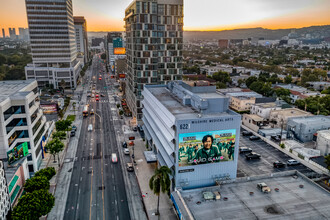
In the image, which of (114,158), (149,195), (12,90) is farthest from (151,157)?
(12,90)

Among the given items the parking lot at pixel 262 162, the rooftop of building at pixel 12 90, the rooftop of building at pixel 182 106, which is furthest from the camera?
the parking lot at pixel 262 162

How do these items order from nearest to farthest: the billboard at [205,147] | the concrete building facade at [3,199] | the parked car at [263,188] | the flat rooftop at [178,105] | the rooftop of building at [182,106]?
the concrete building facade at [3,199] → the parked car at [263,188] → the billboard at [205,147] → the rooftop of building at [182,106] → the flat rooftop at [178,105]

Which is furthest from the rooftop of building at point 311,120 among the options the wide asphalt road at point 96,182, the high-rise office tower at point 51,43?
the high-rise office tower at point 51,43

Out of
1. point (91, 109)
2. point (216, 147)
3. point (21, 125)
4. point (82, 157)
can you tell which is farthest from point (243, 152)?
point (91, 109)

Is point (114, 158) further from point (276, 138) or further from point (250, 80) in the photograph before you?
point (250, 80)

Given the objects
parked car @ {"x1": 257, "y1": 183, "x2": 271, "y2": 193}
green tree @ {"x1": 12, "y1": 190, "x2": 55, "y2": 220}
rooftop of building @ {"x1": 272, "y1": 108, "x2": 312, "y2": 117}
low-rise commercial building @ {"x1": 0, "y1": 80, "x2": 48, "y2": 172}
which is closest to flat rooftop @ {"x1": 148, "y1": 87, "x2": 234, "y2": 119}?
parked car @ {"x1": 257, "y1": 183, "x2": 271, "y2": 193}

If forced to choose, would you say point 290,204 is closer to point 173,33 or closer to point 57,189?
point 57,189

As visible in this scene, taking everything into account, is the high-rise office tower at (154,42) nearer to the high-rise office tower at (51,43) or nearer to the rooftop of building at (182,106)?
the rooftop of building at (182,106)
